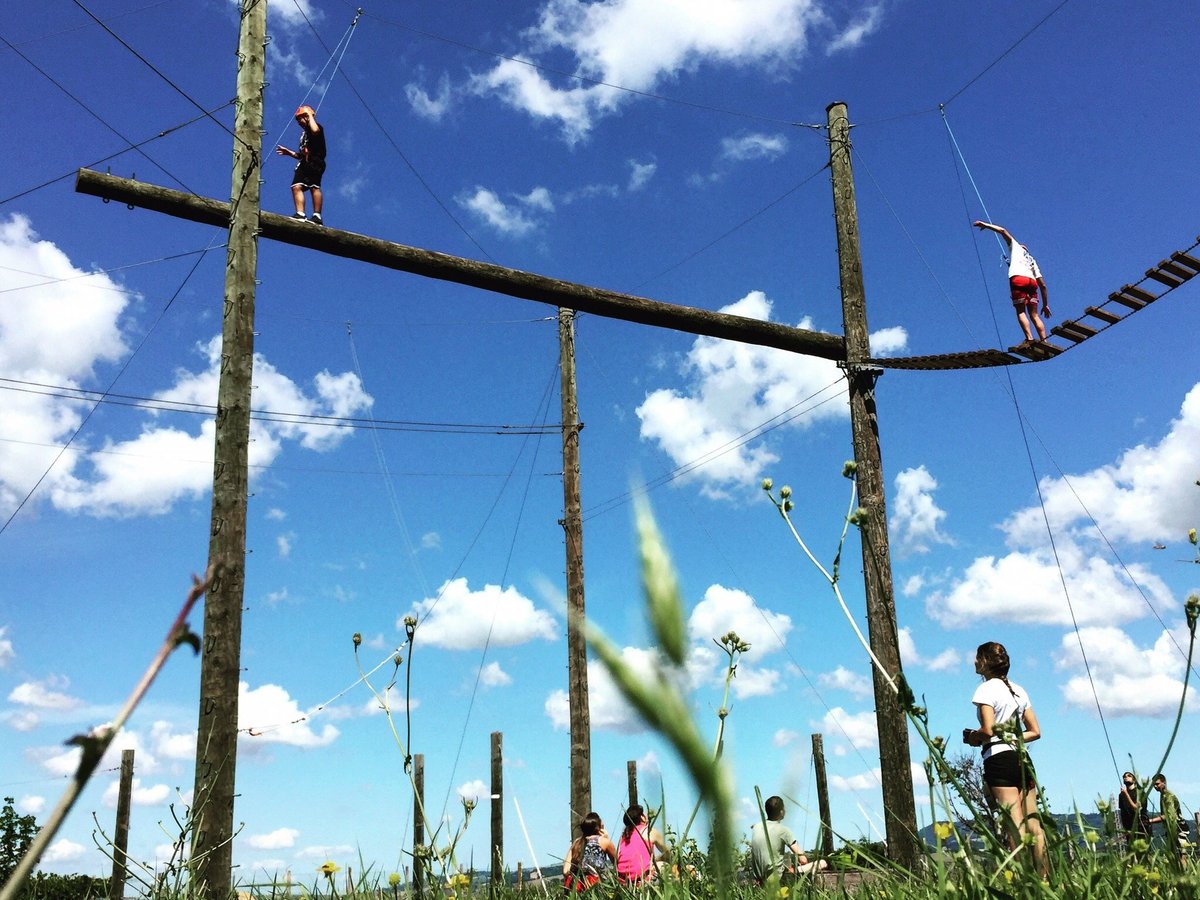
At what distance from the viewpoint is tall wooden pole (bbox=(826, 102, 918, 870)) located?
29.0 feet

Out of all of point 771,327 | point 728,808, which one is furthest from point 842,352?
point 728,808

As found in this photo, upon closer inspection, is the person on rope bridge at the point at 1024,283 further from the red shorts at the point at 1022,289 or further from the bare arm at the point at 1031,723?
the bare arm at the point at 1031,723

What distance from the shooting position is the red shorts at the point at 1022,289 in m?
10.9

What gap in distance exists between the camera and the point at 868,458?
32.3 feet

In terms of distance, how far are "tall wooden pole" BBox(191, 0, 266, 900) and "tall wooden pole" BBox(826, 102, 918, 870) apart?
5040mm

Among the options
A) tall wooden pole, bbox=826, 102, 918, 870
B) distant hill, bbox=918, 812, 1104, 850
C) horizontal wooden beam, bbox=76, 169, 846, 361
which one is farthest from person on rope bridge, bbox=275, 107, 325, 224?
distant hill, bbox=918, 812, 1104, 850

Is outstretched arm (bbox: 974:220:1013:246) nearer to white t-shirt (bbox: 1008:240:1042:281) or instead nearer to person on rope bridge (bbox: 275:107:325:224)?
white t-shirt (bbox: 1008:240:1042:281)

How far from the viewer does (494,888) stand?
283 centimetres

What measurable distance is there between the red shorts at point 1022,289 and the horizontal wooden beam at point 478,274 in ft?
7.53

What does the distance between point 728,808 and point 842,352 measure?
10.0 meters

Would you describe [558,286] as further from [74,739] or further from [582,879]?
[74,739]

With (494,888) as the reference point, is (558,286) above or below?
above

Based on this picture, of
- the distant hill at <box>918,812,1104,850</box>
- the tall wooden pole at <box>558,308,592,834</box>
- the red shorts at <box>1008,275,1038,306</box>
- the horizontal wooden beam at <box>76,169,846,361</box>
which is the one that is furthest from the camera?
the tall wooden pole at <box>558,308,592,834</box>

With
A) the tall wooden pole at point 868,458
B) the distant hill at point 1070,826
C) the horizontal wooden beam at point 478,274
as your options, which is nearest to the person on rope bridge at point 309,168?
the horizontal wooden beam at point 478,274
